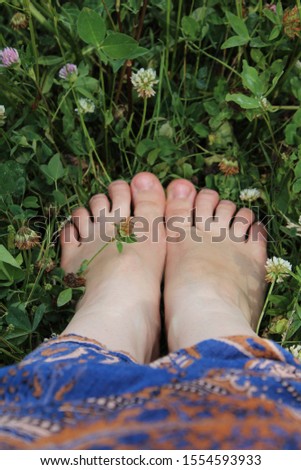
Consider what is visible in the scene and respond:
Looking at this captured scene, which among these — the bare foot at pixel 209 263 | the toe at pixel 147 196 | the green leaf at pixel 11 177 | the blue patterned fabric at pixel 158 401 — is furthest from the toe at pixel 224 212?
the blue patterned fabric at pixel 158 401

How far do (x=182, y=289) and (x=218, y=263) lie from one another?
0.41ft

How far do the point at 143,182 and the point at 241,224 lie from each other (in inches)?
9.4

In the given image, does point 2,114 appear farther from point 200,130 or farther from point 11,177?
point 200,130

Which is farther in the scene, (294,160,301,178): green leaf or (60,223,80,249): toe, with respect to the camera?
(60,223,80,249): toe

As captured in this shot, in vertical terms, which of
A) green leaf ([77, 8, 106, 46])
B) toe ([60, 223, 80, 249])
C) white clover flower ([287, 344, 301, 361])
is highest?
green leaf ([77, 8, 106, 46])

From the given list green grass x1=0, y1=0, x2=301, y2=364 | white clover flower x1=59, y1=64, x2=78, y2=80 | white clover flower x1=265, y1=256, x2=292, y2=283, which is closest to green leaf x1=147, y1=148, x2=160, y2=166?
green grass x1=0, y1=0, x2=301, y2=364

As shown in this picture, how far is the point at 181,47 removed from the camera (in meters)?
1.43

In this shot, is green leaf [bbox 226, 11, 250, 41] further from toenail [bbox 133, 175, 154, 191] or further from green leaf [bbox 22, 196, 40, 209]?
green leaf [bbox 22, 196, 40, 209]

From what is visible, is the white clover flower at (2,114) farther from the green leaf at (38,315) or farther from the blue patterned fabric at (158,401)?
the blue patterned fabric at (158,401)

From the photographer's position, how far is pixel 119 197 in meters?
1.49

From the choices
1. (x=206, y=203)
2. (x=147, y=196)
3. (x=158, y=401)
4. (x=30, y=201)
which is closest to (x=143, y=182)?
(x=147, y=196)

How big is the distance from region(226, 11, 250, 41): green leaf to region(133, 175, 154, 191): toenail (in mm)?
373

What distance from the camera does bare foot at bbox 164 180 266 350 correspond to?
1.28 metres
